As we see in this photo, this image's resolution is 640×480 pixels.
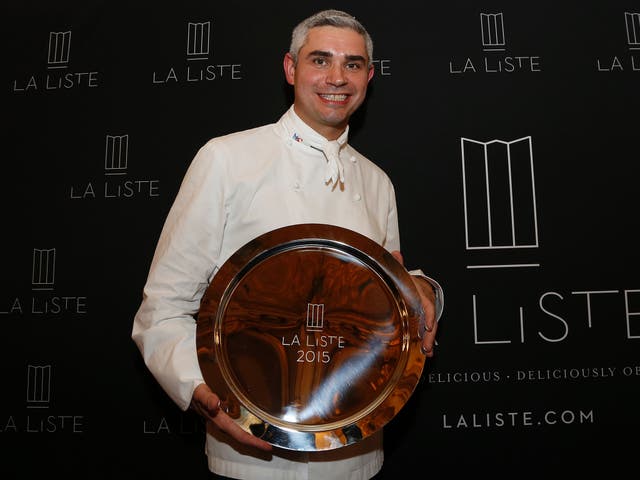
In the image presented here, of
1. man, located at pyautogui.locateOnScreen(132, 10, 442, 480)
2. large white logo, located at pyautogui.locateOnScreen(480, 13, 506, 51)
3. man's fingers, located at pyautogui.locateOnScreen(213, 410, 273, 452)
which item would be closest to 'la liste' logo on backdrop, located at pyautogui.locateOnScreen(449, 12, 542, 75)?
large white logo, located at pyautogui.locateOnScreen(480, 13, 506, 51)

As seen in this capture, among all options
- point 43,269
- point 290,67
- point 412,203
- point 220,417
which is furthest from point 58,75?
point 220,417

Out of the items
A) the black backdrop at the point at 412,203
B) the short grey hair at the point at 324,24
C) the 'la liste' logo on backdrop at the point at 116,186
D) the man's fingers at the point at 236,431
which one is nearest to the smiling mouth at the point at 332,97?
the short grey hair at the point at 324,24

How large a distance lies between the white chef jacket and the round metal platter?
96 millimetres

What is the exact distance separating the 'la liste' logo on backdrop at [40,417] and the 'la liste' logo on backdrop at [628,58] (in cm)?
191

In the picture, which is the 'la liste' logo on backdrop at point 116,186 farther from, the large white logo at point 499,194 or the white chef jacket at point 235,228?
the large white logo at point 499,194

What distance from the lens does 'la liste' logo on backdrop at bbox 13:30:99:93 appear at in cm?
177

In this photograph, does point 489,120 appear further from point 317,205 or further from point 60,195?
point 60,195

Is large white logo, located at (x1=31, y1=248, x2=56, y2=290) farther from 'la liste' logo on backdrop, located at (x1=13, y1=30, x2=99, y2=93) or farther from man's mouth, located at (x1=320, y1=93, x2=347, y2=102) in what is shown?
man's mouth, located at (x1=320, y1=93, x2=347, y2=102)

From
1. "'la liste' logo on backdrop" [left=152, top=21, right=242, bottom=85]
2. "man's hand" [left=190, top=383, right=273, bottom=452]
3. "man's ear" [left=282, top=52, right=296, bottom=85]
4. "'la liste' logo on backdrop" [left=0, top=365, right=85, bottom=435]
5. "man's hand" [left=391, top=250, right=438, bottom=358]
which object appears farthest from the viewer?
"'la liste' logo on backdrop" [left=152, top=21, right=242, bottom=85]

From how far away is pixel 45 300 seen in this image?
5.51 ft

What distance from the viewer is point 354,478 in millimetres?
1213

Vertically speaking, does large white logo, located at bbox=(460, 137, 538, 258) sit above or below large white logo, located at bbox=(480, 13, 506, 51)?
below

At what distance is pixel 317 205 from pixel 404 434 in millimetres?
791

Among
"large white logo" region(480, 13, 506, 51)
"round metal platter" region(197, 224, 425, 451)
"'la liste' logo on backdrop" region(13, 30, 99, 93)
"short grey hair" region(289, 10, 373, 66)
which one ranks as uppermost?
"large white logo" region(480, 13, 506, 51)
